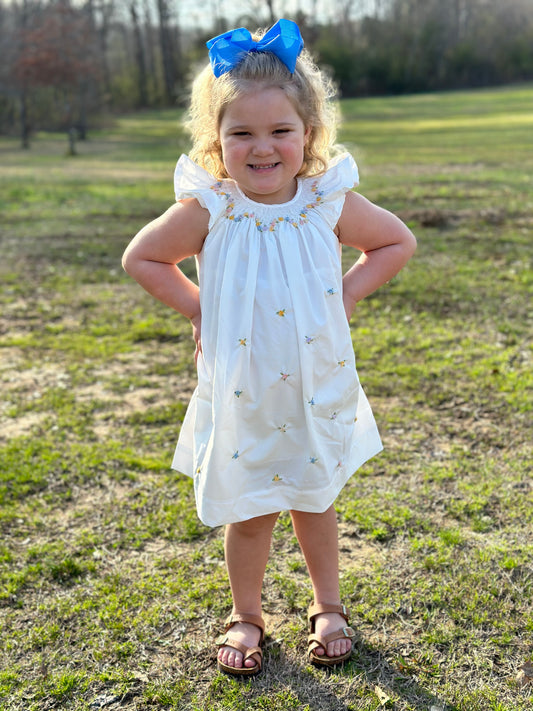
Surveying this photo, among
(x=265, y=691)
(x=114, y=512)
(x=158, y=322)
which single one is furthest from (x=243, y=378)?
(x=158, y=322)

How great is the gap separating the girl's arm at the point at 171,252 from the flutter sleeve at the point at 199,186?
0.09 ft

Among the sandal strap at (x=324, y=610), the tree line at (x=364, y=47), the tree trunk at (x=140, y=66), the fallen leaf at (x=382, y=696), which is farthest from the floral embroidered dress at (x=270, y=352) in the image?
the tree trunk at (x=140, y=66)

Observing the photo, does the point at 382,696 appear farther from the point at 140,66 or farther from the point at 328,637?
the point at 140,66

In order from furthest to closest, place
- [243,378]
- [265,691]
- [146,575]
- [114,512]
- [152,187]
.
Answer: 1. [152,187]
2. [114,512]
3. [146,575]
4. [265,691]
5. [243,378]

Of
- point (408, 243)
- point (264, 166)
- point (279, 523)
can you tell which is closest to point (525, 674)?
point (279, 523)

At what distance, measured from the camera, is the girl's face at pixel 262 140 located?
186cm

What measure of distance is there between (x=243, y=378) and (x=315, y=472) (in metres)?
0.35

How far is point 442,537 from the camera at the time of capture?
107 inches

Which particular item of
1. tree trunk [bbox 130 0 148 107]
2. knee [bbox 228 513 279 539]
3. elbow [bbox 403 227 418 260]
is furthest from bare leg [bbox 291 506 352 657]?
tree trunk [bbox 130 0 148 107]

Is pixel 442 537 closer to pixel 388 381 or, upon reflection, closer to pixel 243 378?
pixel 243 378

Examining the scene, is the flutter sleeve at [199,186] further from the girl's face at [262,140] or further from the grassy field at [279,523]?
the grassy field at [279,523]

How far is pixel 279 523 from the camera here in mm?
2906

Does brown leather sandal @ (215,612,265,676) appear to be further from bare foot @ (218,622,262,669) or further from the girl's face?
the girl's face

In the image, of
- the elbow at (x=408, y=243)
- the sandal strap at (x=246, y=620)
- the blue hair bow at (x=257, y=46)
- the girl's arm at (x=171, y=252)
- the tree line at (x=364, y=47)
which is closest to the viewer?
the blue hair bow at (x=257, y=46)
